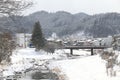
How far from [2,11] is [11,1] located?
293 mm

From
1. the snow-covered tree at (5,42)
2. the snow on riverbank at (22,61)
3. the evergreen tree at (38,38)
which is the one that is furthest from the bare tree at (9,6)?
the evergreen tree at (38,38)

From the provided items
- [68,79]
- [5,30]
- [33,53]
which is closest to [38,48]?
[33,53]

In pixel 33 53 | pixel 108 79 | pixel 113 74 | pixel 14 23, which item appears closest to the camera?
pixel 14 23

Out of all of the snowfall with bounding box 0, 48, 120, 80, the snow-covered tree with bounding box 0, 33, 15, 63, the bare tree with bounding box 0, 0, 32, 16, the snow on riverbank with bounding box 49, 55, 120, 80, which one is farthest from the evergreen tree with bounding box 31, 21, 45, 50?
the bare tree with bounding box 0, 0, 32, 16

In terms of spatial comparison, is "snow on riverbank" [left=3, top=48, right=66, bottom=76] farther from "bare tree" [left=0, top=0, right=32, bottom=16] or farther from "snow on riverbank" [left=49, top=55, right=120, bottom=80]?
"bare tree" [left=0, top=0, right=32, bottom=16]

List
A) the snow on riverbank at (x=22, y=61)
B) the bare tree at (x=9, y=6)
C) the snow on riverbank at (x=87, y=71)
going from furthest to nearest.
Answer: the snow on riverbank at (x=22, y=61) → the snow on riverbank at (x=87, y=71) → the bare tree at (x=9, y=6)

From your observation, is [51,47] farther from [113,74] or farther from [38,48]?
[113,74]

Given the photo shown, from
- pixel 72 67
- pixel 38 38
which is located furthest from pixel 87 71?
pixel 38 38

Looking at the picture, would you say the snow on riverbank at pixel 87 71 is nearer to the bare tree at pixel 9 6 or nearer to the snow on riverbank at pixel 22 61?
the snow on riverbank at pixel 22 61

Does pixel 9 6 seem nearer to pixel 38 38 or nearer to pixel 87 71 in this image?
pixel 87 71

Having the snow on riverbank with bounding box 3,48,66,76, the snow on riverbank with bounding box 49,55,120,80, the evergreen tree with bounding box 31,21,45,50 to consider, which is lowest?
the snow on riverbank with bounding box 3,48,66,76

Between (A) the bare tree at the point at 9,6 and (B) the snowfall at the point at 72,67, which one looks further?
(B) the snowfall at the point at 72,67

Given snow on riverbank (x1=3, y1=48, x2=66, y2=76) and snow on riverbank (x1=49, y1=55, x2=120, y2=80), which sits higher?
snow on riverbank (x1=49, y1=55, x2=120, y2=80)

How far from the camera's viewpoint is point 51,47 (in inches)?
4006
